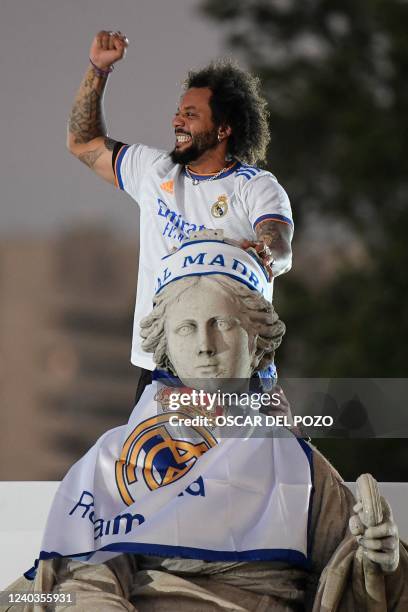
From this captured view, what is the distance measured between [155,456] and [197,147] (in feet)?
3.99

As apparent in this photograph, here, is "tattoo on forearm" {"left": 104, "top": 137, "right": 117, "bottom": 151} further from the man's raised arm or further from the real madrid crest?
the real madrid crest

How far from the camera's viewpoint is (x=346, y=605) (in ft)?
7.45

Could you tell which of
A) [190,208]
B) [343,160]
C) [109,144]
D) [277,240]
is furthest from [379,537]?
[343,160]

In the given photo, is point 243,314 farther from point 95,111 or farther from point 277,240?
point 95,111

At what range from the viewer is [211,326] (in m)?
2.43

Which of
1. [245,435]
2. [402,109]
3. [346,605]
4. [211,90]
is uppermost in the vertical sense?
[402,109]

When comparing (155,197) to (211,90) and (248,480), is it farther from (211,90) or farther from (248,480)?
(248,480)

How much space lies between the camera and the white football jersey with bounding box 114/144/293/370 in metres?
3.33

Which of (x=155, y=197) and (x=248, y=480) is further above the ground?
(x=155, y=197)

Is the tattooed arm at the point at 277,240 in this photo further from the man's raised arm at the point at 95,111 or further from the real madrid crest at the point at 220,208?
the man's raised arm at the point at 95,111

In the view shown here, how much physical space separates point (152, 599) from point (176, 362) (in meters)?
0.43

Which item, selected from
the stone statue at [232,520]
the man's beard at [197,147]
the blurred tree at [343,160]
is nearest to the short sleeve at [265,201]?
the man's beard at [197,147]

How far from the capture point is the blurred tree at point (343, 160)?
7121 millimetres

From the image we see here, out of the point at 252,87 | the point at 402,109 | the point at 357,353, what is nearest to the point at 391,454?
the point at 357,353
